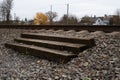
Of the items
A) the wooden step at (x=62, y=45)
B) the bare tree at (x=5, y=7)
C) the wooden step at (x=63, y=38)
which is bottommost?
the wooden step at (x=62, y=45)

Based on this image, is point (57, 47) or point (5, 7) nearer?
point (57, 47)

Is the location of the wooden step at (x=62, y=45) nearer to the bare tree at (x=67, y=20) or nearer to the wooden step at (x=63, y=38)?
the wooden step at (x=63, y=38)

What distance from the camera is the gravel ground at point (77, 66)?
6031 millimetres

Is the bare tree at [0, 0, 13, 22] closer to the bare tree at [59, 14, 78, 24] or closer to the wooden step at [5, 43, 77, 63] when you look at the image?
the bare tree at [59, 14, 78, 24]

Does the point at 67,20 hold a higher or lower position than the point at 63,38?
higher

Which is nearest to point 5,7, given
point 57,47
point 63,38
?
point 63,38

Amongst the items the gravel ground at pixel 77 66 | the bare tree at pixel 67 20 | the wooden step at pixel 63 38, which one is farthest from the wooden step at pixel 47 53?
the bare tree at pixel 67 20

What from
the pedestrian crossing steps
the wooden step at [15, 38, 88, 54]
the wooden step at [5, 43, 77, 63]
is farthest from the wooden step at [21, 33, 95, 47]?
the wooden step at [5, 43, 77, 63]

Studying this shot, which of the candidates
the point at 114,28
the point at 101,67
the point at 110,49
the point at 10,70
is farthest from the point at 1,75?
the point at 114,28

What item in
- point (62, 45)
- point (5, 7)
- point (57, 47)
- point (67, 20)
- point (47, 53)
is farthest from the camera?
point (5, 7)

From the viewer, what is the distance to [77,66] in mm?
6609

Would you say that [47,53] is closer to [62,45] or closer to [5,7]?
[62,45]

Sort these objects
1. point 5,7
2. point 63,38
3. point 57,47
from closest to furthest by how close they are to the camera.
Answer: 1. point 57,47
2. point 63,38
3. point 5,7

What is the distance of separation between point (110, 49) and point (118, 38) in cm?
112
